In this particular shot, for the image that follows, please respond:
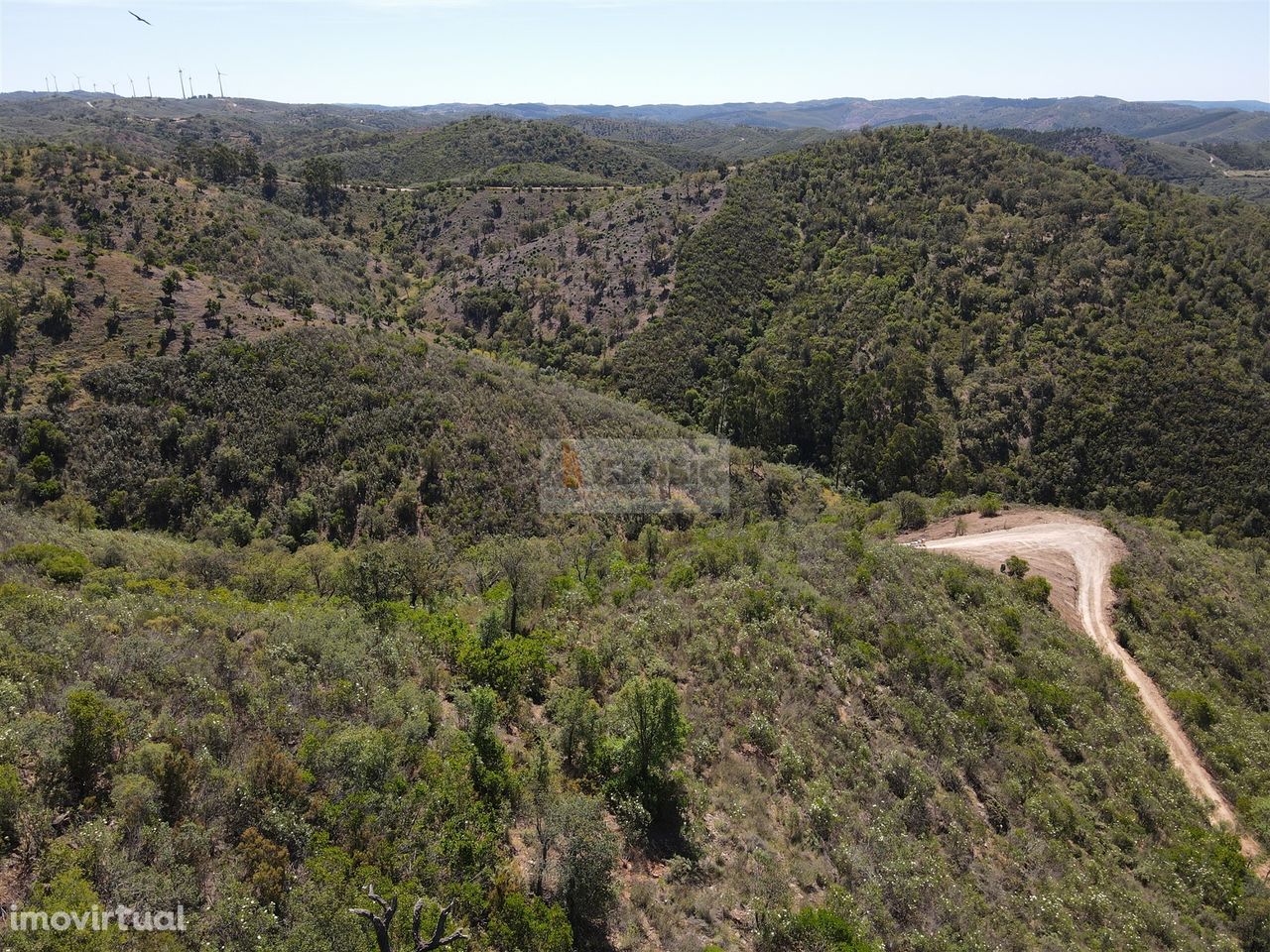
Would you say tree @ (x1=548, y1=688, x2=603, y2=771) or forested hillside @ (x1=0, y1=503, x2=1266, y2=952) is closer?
forested hillside @ (x1=0, y1=503, x2=1266, y2=952)

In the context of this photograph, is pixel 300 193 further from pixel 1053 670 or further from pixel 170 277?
pixel 1053 670

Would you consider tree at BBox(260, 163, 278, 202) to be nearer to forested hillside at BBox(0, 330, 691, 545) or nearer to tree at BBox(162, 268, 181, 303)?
tree at BBox(162, 268, 181, 303)

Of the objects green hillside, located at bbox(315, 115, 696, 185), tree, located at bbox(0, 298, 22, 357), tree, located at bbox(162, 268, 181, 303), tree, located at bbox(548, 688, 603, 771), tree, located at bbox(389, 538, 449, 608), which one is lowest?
tree, located at bbox(389, 538, 449, 608)

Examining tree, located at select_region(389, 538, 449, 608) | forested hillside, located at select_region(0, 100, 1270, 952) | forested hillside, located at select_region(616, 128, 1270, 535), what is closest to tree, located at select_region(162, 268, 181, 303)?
forested hillside, located at select_region(0, 100, 1270, 952)

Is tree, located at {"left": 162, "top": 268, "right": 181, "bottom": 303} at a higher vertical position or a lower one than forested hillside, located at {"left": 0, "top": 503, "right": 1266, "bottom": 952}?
higher

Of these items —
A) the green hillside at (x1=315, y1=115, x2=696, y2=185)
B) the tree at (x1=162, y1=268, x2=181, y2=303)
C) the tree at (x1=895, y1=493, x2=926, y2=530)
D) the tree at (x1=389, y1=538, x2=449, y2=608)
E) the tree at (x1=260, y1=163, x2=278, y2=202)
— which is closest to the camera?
the tree at (x1=389, y1=538, x2=449, y2=608)

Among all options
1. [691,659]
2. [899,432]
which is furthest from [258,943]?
[899,432]

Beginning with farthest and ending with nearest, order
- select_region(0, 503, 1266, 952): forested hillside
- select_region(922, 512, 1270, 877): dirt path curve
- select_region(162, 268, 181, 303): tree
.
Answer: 1. select_region(162, 268, 181, 303): tree
2. select_region(922, 512, 1270, 877): dirt path curve
3. select_region(0, 503, 1266, 952): forested hillside

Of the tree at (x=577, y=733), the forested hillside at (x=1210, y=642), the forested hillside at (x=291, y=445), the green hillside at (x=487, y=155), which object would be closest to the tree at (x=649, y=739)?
the tree at (x=577, y=733)
